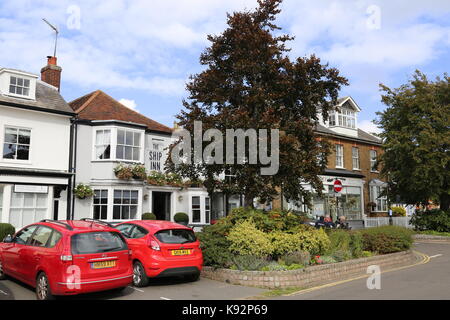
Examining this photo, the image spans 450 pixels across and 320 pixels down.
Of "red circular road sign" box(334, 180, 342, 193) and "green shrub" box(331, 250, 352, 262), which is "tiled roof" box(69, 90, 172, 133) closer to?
"red circular road sign" box(334, 180, 342, 193)

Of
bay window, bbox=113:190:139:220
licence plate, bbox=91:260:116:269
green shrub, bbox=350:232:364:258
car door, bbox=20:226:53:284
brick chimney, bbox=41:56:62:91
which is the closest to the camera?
licence plate, bbox=91:260:116:269

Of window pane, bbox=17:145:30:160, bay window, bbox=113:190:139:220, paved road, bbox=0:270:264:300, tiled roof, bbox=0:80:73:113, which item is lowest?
paved road, bbox=0:270:264:300

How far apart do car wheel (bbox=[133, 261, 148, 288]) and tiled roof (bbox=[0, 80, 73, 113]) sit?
1249cm

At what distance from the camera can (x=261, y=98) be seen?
1204cm

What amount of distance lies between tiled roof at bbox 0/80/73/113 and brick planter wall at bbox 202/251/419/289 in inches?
512

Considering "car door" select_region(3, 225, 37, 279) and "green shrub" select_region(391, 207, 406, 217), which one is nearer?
"car door" select_region(3, 225, 37, 279)

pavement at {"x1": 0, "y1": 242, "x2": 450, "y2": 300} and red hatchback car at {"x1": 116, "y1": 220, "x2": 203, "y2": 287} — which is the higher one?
red hatchback car at {"x1": 116, "y1": 220, "x2": 203, "y2": 287}

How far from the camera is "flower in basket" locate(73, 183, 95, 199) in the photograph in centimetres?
1920

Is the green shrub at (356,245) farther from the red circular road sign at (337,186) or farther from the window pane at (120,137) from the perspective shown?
the window pane at (120,137)

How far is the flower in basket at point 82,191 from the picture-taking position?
19.2 m

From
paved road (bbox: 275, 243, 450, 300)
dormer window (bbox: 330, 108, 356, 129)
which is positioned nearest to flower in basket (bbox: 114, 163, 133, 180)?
paved road (bbox: 275, 243, 450, 300)

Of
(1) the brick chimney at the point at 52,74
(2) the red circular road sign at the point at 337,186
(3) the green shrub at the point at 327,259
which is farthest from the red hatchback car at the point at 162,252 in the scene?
(1) the brick chimney at the point at 52,74

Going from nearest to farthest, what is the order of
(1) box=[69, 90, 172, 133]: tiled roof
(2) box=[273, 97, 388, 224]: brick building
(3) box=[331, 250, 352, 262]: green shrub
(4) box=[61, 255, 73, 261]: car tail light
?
(4) box=[61, 255, 73, 261]: car tail light
(3) box=[331, 250, 352, 262]: green shrub
(1) box=[69, 90, 172, 133]: tiled roof
(2) box=[273, 97, 388, 224]: brick building
